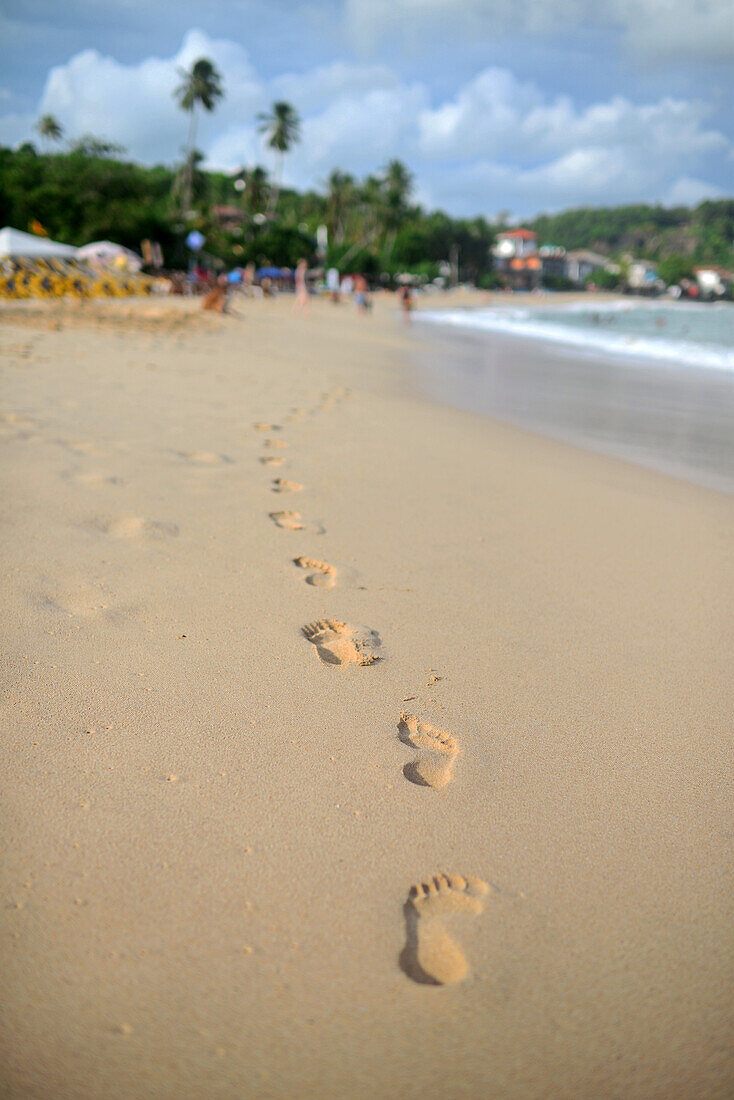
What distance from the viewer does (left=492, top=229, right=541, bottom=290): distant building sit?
346 feet

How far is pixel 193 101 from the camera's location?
152 ft

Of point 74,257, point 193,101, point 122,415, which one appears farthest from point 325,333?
point 193,101

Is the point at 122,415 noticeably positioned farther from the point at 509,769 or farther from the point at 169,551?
the point at 509,769

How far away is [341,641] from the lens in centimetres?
219

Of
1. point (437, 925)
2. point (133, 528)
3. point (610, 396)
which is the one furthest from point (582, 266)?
point (437, 925)

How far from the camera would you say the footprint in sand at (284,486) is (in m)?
3.53

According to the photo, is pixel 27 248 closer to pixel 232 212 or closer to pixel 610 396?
pixel 610 396

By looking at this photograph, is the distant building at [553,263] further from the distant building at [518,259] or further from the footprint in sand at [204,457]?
the footprint in sand at [204,457]

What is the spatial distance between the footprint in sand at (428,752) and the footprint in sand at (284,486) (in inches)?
74.1

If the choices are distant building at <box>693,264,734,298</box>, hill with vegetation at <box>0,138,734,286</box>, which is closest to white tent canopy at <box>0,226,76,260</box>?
hill with vegetation at <box>0,138,734,286</box>

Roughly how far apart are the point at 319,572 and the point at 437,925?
1532mm

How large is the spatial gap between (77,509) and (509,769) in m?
2.06

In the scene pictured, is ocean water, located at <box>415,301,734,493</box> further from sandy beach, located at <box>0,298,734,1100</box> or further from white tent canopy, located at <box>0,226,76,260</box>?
white tent canopy, located at <box>0,226,76,260</box>

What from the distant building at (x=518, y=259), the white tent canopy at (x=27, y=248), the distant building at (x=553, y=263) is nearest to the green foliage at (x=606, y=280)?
the distant building at (x=553, y=263)
